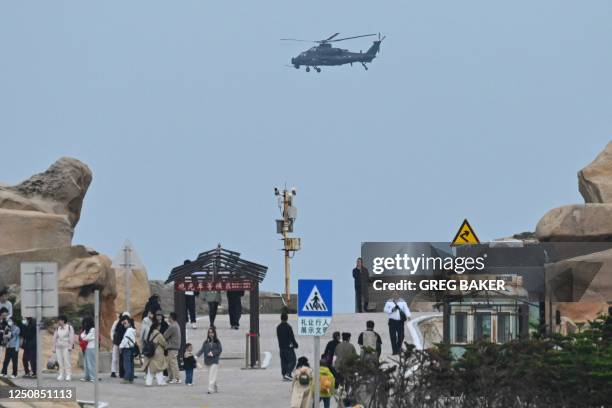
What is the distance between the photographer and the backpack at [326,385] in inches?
1177

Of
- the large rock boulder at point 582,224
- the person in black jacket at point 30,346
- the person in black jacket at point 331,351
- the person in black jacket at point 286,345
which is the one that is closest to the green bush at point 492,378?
the person in black jacket at point 331,351

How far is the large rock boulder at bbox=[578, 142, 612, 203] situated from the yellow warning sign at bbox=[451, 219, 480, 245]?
15.0m

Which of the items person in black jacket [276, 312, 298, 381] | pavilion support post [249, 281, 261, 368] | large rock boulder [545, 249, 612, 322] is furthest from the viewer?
large rock boulder [545, 249, 612, 322]

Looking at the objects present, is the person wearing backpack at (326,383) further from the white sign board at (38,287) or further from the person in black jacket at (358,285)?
the person in black jacket at (358,285)

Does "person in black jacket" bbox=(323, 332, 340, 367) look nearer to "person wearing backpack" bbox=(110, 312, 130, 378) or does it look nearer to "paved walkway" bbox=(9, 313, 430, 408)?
"paved walkway" bbox=(9, 313, 430, 408)

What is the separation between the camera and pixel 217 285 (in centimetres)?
4109

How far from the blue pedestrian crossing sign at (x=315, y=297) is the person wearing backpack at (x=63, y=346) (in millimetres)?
10577

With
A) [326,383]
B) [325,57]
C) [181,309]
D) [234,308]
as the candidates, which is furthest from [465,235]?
[325,57]

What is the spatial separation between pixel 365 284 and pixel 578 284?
7.50 meters

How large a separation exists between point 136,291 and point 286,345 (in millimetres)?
13650

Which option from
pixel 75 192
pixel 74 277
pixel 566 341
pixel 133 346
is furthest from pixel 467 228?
pixel 75 192

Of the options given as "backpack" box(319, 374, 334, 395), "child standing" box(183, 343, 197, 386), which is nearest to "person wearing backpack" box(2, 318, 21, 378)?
"child standing" box(183, 343, 197, 386)

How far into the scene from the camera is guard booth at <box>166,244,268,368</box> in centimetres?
4072

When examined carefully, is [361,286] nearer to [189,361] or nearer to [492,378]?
[189,361]
